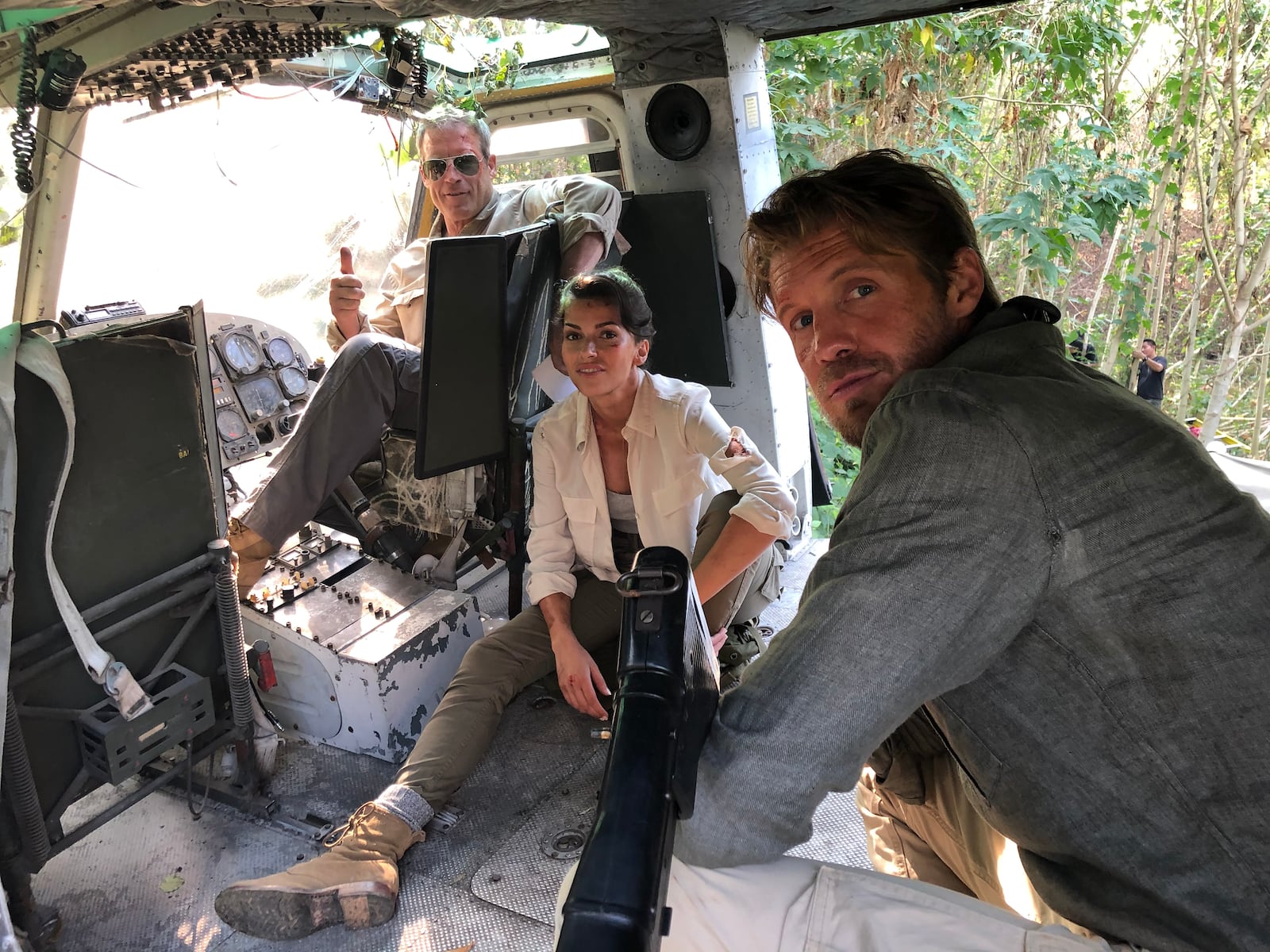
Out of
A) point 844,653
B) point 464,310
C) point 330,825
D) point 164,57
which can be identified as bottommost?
point 330,825

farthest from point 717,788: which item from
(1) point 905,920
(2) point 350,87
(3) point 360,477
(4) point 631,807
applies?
(2) point 350,87

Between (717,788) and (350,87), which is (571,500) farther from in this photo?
(350,87)

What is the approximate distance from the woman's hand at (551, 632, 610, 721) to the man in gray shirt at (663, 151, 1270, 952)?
1.28m

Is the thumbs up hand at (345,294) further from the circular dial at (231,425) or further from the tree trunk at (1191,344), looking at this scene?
the tree trunk at (1191,344)

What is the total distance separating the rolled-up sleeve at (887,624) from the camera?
0.89 metres

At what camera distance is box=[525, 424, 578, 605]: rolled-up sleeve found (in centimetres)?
250

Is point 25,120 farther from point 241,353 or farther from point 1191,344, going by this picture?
point 1191,344

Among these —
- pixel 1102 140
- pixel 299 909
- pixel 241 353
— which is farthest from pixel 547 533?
pixel 1102 140

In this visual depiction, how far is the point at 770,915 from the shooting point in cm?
100

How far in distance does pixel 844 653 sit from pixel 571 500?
5.51 feet

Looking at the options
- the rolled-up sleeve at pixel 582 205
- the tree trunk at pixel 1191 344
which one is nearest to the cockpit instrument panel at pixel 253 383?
the rolled-up sleeve at pixel 582 205

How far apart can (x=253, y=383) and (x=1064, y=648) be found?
10.3ft

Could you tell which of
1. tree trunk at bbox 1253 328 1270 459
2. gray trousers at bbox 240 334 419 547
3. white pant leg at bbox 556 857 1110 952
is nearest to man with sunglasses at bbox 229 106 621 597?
gray trousers at bbox 240 334 419 547

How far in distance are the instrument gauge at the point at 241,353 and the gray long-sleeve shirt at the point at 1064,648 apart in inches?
114
